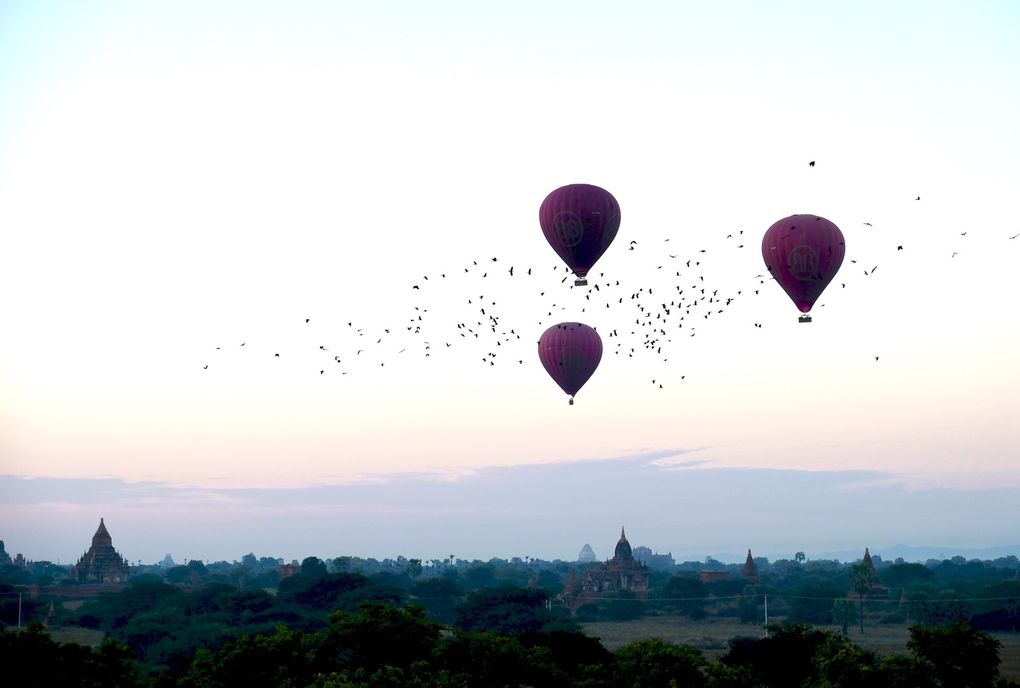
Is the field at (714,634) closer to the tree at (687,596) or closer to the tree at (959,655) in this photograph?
the tree at (687,596)

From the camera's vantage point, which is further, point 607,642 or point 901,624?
point 901,624

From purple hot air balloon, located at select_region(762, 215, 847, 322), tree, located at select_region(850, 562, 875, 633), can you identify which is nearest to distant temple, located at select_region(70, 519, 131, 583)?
tree, located at select_region(850, 562, 875, 633)

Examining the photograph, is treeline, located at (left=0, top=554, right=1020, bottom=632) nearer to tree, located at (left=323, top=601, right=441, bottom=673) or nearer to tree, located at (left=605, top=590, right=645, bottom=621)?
tree, located at (left=605, top=590, right=645, bottom=621)

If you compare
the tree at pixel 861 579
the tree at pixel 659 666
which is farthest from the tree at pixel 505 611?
the tree at pixel 659 666

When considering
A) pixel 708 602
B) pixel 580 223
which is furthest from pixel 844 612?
pixel 580 223

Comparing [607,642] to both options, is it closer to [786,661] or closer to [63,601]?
[786,661]

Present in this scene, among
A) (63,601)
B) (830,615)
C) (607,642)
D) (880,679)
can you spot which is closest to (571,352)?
(880,679)
